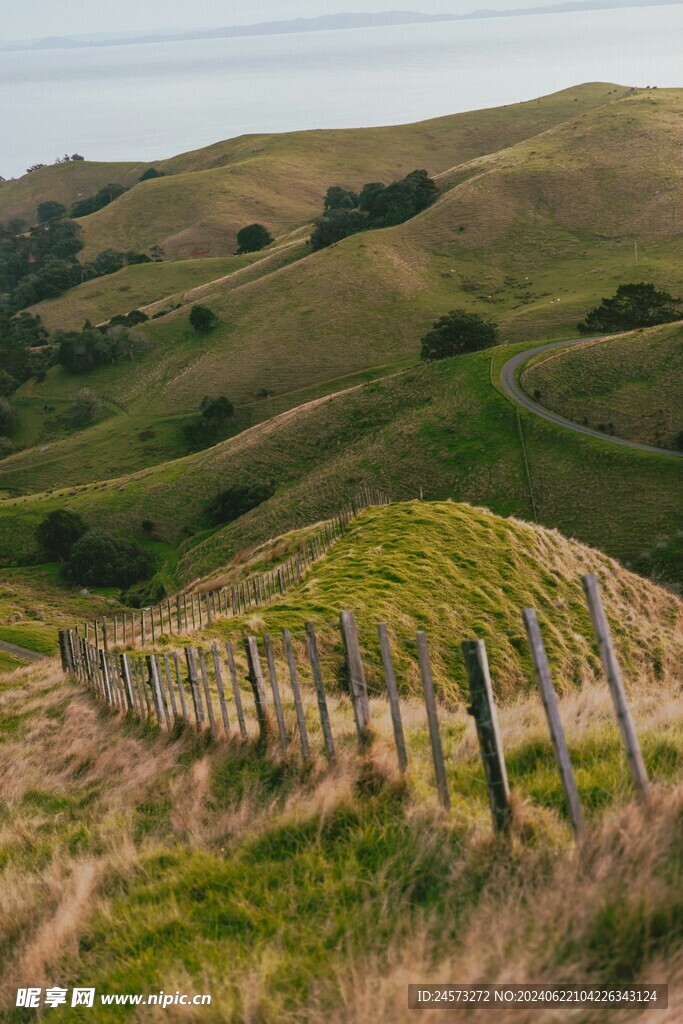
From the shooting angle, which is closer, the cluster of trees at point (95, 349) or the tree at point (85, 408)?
the tree at point (85, 408)

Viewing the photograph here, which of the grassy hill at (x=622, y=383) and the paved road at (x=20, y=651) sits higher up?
the grassy hill at (x=622, y=383)

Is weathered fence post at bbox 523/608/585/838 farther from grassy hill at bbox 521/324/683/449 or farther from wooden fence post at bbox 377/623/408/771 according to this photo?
grassy hill at bbox 521/324/683/449

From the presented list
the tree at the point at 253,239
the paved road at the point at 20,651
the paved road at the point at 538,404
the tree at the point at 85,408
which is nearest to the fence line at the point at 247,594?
the paved road at the point at 20,651

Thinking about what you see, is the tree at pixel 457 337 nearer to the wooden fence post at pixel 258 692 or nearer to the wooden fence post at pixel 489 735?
the wooden fence post at pixel 258 692

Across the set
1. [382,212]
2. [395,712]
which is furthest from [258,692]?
[382,212]

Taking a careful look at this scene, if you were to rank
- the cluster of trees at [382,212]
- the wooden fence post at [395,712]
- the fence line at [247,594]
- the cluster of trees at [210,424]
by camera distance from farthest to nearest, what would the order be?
the cluster of trees at [382,212]
the cluster of trees at [210,424]
the fence line at [247,594]
the wooden fence post at [395,712]

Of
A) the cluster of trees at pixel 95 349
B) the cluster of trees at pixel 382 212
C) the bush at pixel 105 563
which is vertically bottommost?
the bush at pixel 105 563

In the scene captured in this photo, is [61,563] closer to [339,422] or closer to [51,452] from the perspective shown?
[339,422]

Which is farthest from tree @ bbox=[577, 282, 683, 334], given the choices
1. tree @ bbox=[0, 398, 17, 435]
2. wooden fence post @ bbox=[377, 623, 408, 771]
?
wooden fence post @ bbox=[377, 623, 408, 771]

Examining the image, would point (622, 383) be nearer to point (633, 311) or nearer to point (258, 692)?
point (633, 311)

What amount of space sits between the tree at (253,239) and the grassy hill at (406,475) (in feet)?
360

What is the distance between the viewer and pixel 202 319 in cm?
13550

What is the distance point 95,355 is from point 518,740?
13926 centimetres

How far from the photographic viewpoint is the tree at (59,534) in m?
80.2
